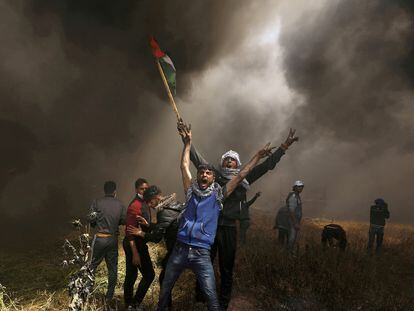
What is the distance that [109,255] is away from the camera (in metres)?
5.22

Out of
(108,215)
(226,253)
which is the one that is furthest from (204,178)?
(108,215)

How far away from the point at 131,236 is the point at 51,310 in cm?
128

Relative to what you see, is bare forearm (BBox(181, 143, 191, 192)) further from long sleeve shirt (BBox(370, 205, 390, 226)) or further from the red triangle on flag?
long sleeve shirt (BBox(370, 205, 390, 226))

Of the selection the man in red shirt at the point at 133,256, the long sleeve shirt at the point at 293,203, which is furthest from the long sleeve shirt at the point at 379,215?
the man in red shirt at the point at 133,256

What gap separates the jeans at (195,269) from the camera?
10.9ft

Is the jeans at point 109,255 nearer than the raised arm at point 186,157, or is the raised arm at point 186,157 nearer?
the raised arm at point 186,157

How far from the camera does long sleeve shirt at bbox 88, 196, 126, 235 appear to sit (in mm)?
5133

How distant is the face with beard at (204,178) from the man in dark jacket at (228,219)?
0.61m

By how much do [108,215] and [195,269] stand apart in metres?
2.17

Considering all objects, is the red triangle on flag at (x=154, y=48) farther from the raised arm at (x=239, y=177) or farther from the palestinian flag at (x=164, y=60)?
the raised arm at (x=239, y=177)

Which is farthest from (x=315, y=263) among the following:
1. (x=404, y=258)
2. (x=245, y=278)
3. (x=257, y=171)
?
(x=404, y=258)

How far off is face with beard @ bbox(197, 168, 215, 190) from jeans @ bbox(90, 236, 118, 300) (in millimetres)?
2182

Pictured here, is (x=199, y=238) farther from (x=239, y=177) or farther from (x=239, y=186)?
(x=239, y=186)

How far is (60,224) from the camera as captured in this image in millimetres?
14641
